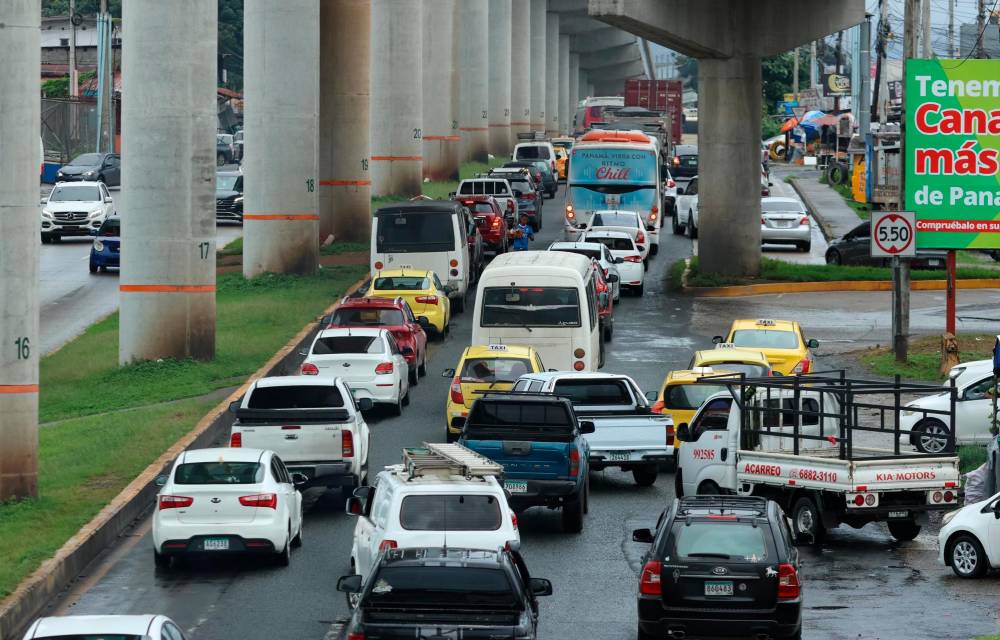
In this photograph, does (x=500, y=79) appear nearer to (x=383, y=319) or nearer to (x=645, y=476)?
(x=383, y=319)

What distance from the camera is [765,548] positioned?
15.1 metres

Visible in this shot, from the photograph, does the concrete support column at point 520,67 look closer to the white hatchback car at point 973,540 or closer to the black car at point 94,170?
the black car at point 94,170

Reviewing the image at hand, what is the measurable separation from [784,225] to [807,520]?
3849cm

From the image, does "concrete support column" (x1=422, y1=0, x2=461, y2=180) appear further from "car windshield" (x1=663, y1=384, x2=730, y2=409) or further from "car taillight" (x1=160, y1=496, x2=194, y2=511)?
"car taillight" (x1=160, y1=496, x2=194, y2=511)

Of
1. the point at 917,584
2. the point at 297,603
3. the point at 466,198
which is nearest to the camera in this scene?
the point at 297,603

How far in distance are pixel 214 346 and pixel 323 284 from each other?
11.5 meters

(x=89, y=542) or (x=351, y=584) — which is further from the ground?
(x=351, y=584)

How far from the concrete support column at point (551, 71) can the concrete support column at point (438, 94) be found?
210 ft

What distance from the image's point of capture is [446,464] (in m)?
16.5

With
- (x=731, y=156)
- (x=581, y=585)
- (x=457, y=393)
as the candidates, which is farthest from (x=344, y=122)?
(x=581, y=585)

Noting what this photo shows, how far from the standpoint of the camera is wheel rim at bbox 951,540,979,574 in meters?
19.2

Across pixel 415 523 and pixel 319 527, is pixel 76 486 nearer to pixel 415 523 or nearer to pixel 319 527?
pixel 319 527

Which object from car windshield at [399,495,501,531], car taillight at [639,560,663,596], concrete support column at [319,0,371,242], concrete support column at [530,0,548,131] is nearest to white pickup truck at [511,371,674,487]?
car windshield at [399,495,501,531]

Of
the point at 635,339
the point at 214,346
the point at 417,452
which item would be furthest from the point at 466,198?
the point at 417,452
